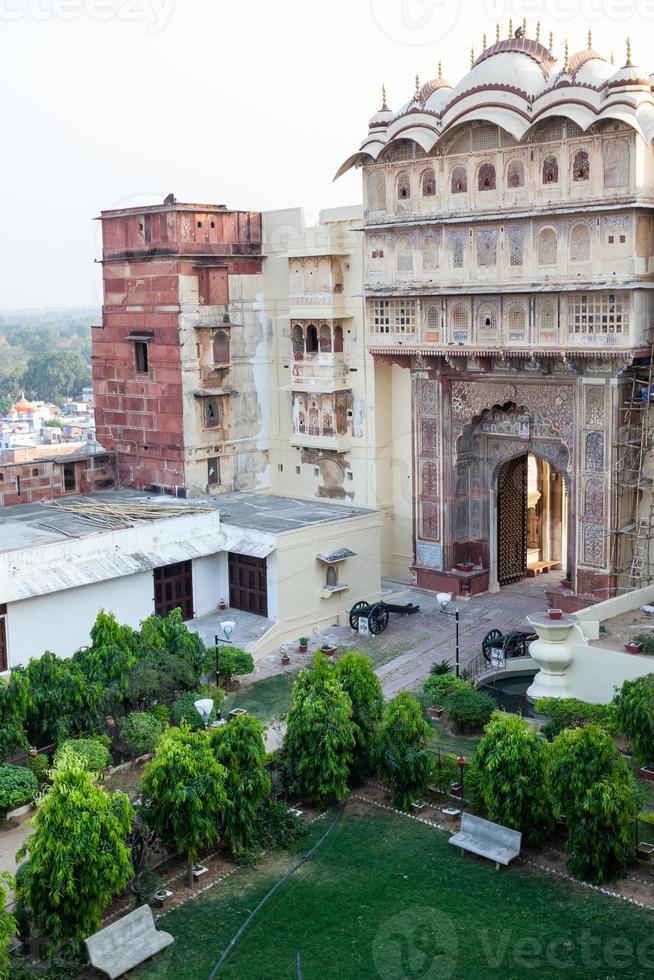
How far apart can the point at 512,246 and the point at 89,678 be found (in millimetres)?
12278

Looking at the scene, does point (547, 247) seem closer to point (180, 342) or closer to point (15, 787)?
point (180, 342)

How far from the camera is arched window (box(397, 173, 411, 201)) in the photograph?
85.2 ft

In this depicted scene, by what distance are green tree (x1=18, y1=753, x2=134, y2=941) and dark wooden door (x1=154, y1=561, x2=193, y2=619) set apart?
11.3 metres

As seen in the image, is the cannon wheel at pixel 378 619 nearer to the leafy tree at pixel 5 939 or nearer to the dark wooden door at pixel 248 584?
the dark wooden door at pixel 248 584

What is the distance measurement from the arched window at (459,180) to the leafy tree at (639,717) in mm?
11908

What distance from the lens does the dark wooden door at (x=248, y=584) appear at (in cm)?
2552

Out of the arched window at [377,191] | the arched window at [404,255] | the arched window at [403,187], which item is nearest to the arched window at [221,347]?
the arched window at [377,191]

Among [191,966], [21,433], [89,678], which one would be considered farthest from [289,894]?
[21,433]

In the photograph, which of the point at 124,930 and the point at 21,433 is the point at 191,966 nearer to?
the point at 124,930

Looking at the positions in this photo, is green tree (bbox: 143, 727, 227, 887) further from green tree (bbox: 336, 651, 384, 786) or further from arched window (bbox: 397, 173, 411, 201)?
arched window (bbox: 397, 173, 411, 201)

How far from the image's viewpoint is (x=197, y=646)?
2127cm

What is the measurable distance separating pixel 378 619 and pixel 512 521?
5052 millimetres

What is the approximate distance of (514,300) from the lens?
24422 millimetres

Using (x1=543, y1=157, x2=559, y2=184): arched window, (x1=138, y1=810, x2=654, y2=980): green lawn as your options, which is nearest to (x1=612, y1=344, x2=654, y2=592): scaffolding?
(x1=543, y1=157, x2=559, y2=184): arched window
